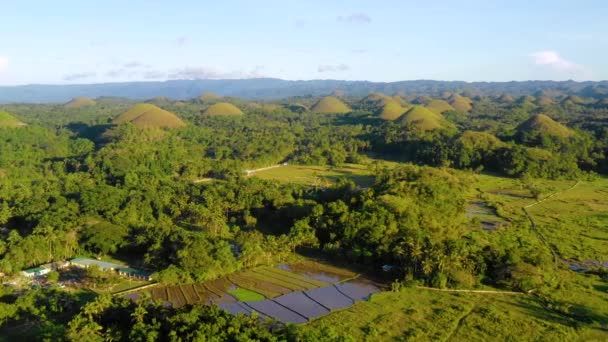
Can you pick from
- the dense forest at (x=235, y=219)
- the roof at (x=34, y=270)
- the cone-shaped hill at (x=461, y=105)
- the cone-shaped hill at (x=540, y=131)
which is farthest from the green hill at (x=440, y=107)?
the roof at (x=34, y=270)

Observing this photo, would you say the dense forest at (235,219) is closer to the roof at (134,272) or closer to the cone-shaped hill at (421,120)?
the roof at (134,272)

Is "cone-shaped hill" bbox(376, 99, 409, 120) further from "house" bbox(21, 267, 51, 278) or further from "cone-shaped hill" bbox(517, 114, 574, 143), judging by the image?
"house" bbox(21, 267, 51, 278)

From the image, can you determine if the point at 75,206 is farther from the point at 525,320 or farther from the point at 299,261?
the point at 525,320

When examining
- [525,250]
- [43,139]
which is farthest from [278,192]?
[43,139]


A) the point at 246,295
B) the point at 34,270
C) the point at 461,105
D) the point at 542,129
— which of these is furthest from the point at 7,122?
the point at 461,105

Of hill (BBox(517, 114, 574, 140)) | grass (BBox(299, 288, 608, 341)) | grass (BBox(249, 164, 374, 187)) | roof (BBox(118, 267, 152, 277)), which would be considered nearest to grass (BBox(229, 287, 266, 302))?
grass (BBox(299, 288, 608, 341))
